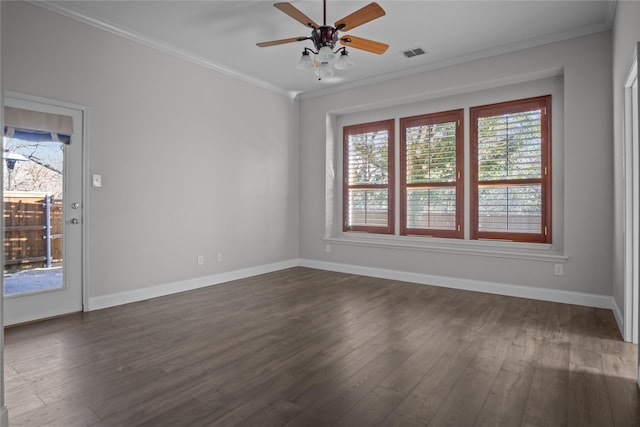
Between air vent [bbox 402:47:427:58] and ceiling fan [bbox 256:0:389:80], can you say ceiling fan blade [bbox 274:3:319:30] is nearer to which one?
ceiling fan [bbox 256:0:389:80]

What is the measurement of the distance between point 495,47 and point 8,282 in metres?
5.85

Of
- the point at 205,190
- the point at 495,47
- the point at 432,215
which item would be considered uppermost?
the point at 495,47

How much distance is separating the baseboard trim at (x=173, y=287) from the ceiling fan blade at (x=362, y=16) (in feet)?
11.6

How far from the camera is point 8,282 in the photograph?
3375 millimetres

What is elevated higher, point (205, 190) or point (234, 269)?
point (205, 190)

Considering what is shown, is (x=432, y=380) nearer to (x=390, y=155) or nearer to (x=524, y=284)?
(x=524, y=284)

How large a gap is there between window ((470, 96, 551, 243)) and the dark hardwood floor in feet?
3.52

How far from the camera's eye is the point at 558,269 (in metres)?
4.18

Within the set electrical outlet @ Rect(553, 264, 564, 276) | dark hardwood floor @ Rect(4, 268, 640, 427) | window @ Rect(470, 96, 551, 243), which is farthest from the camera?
window @ Rect(470, 96, 551, 243)

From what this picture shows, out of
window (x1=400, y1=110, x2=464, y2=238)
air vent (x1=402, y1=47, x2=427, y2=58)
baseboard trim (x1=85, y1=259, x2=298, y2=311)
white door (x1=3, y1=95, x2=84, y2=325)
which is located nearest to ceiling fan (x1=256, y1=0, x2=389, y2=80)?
air vent (x1=402, y1=47, x2=427, y2=58)

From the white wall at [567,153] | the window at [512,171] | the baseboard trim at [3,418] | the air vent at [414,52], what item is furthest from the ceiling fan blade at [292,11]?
the baseboard trim at [3,418]

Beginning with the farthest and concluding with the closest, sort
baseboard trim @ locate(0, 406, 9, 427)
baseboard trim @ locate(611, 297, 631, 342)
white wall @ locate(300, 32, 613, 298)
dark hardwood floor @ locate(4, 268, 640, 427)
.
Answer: white wall @ locate(300, 32, 613, 298) → baseboard trim @ locate(611, 297, 631, 342) → dark hardwood floor @ locate(4, 268, 640, 427) → baseboard trim @ locate(0, 406, 9, 427)

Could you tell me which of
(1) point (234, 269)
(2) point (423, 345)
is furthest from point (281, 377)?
(1) point (234, 269)

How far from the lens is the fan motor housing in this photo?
3.35 meters
